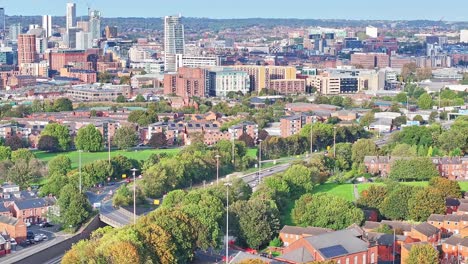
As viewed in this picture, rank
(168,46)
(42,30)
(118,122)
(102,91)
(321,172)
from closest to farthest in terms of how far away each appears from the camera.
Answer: (321,172), (118,122), (102,91), (168,46), (42,30)

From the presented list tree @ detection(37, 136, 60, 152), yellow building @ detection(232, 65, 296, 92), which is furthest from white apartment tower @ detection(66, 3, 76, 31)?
tree @ detection(37, 136, 60, 152)

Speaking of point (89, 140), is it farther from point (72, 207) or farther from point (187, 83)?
point (187, 83)

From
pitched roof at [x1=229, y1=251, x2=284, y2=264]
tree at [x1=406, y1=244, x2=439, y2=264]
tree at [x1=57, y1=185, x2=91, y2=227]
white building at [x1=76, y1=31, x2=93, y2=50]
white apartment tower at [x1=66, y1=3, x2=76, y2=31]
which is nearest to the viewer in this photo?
pitched roof at [x1=229, y1=251, x2=284, y2=264]

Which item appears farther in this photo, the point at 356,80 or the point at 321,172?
the point at 356,80

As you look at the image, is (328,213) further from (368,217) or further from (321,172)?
(321,172)

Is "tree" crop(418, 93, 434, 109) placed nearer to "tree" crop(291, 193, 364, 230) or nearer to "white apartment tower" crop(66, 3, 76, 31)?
"tree" crop(291, 193, 364, 230)

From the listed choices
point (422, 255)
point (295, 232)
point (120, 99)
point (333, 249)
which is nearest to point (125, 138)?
point (295, 232)

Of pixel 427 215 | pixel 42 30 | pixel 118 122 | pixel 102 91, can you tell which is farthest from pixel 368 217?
pixel 42 30
